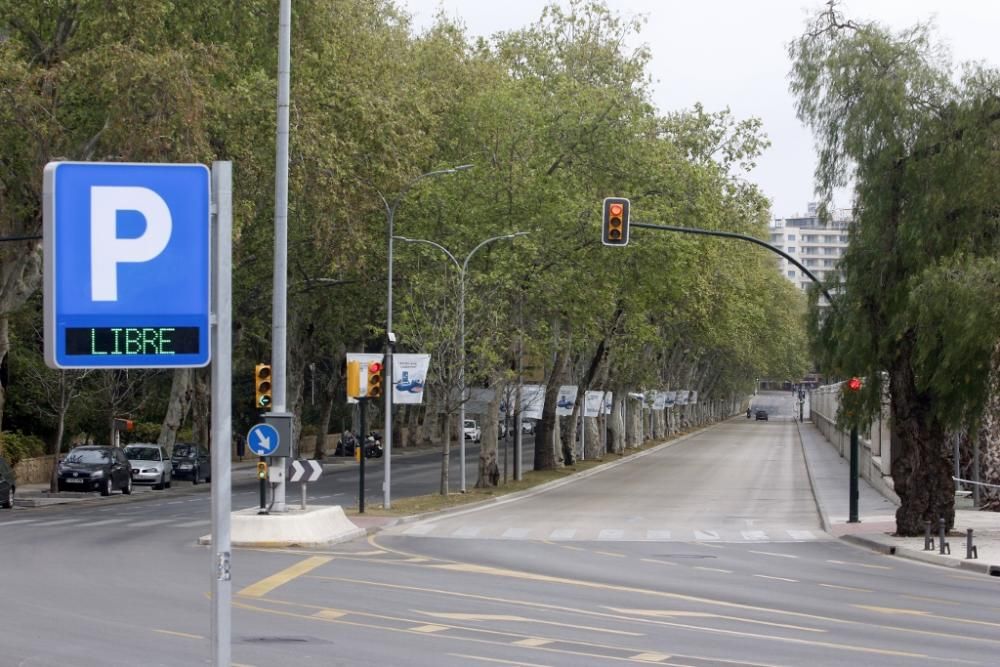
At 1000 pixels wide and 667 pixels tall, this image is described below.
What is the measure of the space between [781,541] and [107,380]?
32.4m

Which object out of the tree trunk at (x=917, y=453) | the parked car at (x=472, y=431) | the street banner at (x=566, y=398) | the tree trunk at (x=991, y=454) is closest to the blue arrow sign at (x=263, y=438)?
the tree trunk at (x=917, y=453)

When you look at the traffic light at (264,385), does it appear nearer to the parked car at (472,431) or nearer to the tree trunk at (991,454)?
the tree trunk at (991,454)

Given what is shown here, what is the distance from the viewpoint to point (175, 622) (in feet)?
55.1

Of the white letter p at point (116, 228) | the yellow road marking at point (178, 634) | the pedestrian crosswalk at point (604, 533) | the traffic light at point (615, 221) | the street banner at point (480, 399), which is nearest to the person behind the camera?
the white letter p at point (116, 228)

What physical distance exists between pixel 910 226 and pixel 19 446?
38.0 meters

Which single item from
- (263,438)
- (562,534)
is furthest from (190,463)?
(263,438)

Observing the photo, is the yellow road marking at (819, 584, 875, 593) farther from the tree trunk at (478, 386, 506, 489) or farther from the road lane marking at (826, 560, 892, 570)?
the tree trunk at (478, 386, 506, 489)

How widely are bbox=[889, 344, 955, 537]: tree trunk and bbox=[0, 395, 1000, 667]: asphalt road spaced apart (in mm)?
2121

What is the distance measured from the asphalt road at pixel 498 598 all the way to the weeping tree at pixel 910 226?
3.37 m

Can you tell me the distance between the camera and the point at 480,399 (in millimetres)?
51000

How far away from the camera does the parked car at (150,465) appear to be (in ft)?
180

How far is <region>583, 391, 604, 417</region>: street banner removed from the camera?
71.3 m

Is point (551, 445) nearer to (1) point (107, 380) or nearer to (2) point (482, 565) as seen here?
(1) point (107, 380)

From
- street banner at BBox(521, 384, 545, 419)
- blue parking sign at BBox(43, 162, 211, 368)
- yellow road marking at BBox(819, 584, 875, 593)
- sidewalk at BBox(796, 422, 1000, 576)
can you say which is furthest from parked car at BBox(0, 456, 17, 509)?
blue parking sign at BBox(43, 162, 211, 368)
